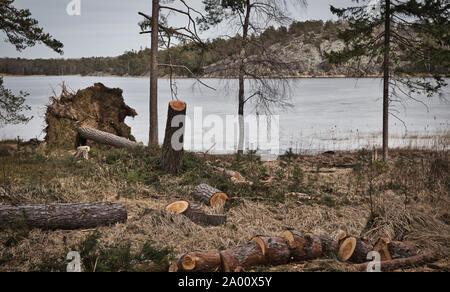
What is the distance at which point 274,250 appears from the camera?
6.04 meters

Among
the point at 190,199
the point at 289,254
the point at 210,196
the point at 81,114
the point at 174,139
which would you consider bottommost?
the point at 289,254

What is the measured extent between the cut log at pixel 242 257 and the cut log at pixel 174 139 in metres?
5.23

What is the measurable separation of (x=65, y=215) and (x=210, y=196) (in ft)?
9.53

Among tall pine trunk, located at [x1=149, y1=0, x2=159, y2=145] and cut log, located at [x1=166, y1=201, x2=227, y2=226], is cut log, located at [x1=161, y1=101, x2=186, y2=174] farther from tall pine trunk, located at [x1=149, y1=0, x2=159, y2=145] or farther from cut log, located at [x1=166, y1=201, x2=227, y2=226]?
tall pine trunk, located at [x1=149, y1=0, x2=159, y2=145]

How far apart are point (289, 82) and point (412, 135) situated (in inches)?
464

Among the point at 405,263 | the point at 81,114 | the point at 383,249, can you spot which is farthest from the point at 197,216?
the point at 81,114

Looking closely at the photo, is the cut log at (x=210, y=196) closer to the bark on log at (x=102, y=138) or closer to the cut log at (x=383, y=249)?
the cut log at (x=383, y=249)

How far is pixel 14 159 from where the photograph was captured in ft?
42.7

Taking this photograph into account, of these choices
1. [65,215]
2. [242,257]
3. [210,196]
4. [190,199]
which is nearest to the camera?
[242,257]

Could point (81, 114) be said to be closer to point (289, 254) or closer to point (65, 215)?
point (65, 215)

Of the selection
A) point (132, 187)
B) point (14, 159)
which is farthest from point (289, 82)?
point (14, 159)

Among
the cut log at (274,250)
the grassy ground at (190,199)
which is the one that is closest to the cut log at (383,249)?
the grassy ground at (190,199)

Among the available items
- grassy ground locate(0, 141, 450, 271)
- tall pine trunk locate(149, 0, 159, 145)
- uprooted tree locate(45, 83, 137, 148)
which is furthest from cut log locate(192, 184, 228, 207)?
uprooted tree locate(45, 83, 137, 148)

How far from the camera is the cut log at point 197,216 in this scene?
7988mm
